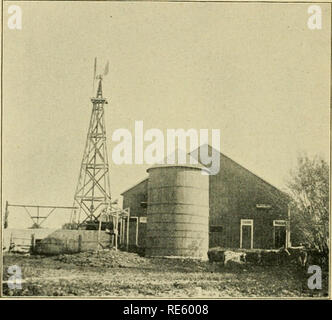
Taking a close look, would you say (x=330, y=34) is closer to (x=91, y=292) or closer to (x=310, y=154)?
(x=310, y=154)

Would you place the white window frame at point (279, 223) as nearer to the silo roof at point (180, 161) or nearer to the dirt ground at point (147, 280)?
the dirt ground at point (147, 280)

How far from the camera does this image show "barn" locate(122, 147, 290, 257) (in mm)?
19109

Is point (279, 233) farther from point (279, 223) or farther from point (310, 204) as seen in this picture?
point (310, 204)

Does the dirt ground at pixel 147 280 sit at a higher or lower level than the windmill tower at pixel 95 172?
lower

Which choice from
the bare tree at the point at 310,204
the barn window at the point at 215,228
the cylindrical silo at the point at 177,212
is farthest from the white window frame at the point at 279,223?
the cylindrical silo at the point at 177,212

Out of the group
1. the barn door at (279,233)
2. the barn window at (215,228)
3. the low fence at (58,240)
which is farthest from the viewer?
the barn window at (215,228)

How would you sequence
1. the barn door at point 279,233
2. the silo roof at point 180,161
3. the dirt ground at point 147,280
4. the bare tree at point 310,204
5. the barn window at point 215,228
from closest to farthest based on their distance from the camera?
the dirt ground at point 147,280 → the bare tree at point 310,204 → the silo roof at point 180,161 → the barn door at point 279,233 → the barn window at point 215,228

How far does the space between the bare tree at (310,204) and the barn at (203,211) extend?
69 cm

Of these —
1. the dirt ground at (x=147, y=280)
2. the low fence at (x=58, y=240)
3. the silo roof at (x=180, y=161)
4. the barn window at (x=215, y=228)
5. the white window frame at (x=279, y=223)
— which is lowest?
the dirt ground at (x=147, y=280)

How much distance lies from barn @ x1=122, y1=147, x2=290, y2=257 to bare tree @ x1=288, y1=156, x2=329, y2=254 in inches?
27.3

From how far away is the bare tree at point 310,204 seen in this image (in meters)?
16.1

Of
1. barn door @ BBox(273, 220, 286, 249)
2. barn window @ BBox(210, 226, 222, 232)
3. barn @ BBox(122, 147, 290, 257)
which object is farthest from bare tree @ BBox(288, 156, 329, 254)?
barn window @ BBox(210, 226, 222, 232)

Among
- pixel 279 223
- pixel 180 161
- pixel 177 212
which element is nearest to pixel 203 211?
pixel 177 212

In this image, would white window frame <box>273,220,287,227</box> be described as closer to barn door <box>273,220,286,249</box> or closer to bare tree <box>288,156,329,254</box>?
barn door <box>273,220,286,249</box>
